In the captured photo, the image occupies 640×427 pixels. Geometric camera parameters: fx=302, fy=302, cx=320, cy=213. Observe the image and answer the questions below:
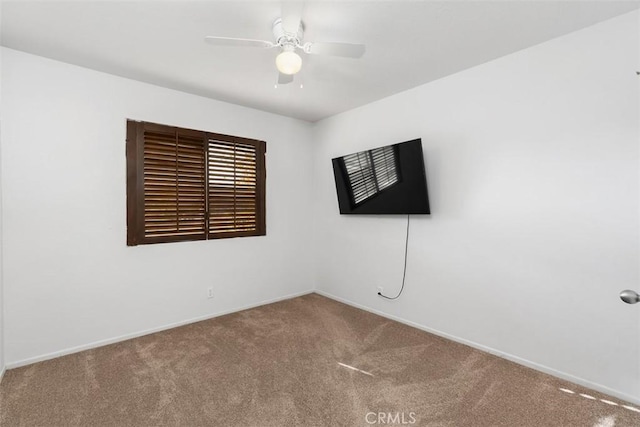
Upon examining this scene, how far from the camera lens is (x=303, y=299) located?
405 centimetres

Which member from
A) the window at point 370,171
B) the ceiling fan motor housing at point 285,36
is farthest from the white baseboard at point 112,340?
the ceiling fan motor housing at point 285,36

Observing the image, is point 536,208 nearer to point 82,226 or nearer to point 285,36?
point 285,36

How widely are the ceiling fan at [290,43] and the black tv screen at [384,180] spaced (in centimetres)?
122

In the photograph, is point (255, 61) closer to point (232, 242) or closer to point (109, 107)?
point (109, 107)

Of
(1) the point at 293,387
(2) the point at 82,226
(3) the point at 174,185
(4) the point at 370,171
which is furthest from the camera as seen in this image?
(4) the point at 370,171

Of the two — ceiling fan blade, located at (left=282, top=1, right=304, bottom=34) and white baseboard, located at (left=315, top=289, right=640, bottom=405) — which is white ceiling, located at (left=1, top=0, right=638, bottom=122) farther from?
white baseboard, located at (left=315, top=289, right=640, bottom=405)

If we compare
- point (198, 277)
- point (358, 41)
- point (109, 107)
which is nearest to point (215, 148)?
point (109, 107)

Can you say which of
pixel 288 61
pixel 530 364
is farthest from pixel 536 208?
pixel 288 61

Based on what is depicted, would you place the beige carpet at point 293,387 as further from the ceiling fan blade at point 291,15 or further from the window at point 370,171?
the ceiling fan blade at point 291,15

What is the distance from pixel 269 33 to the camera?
83.2 inches

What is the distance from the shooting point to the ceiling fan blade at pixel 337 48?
1875 millimetres

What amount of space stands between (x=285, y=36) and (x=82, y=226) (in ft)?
7.67

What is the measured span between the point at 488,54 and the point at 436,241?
5.43ft

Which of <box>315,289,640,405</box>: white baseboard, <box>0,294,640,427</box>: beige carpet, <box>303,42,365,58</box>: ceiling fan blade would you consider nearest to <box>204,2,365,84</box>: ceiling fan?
<box>303,42,365,58</box>: ceiling fan blade
